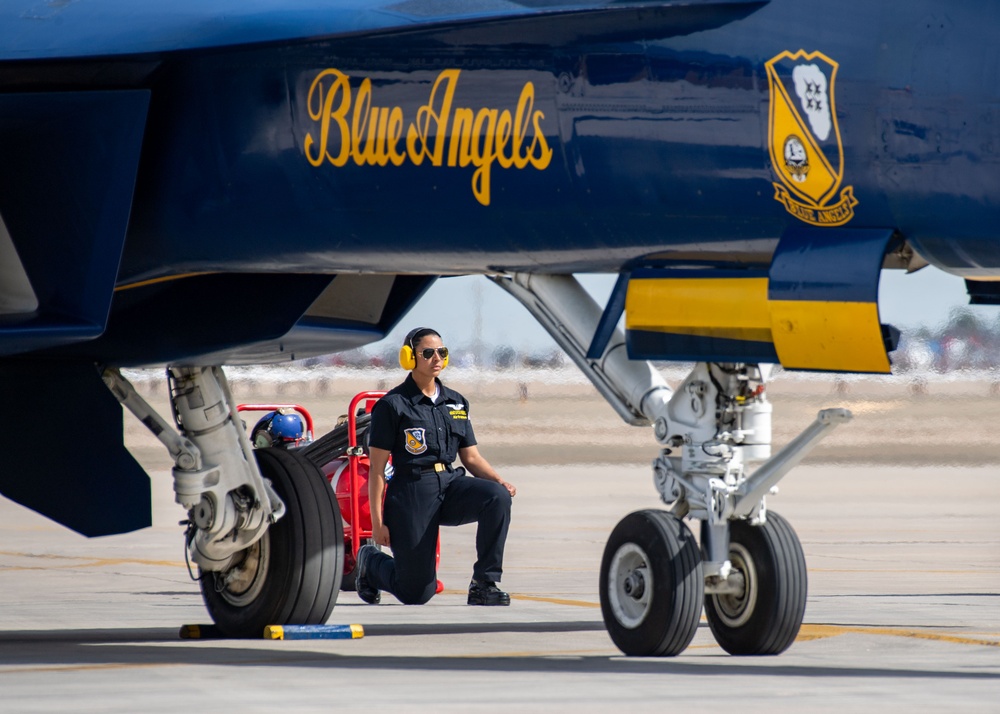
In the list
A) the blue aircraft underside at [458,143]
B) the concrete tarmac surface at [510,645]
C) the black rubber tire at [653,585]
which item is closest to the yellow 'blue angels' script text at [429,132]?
the blue aircraft underside at [458,143]

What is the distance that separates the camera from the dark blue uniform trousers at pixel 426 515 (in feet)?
37.3

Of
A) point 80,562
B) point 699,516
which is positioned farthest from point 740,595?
point 80,562

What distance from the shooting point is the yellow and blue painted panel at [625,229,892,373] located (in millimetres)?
7656

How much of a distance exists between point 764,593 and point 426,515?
270 centimetres

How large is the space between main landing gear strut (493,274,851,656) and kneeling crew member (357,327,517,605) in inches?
85.0

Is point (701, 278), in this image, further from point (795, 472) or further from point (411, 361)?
point (795, 472)

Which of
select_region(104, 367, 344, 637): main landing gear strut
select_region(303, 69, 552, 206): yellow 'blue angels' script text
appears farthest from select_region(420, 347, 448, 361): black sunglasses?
select_region(303, 69, 552, 206): yellow 'blue angels' script text

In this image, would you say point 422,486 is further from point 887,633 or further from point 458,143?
point 458,143

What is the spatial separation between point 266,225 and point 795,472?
944 inches

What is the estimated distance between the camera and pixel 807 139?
304 inches

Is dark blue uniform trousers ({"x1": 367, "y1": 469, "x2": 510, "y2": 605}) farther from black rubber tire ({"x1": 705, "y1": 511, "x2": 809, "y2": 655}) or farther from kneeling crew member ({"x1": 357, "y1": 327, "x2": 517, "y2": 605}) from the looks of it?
black rubber tire ({"x1": 705, "y1": 511, "x2": 809, "y2": 655})

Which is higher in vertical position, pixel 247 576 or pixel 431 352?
pixel 431 352

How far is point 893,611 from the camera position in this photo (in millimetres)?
12625

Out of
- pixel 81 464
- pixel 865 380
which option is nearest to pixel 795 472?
pixel 865 380
